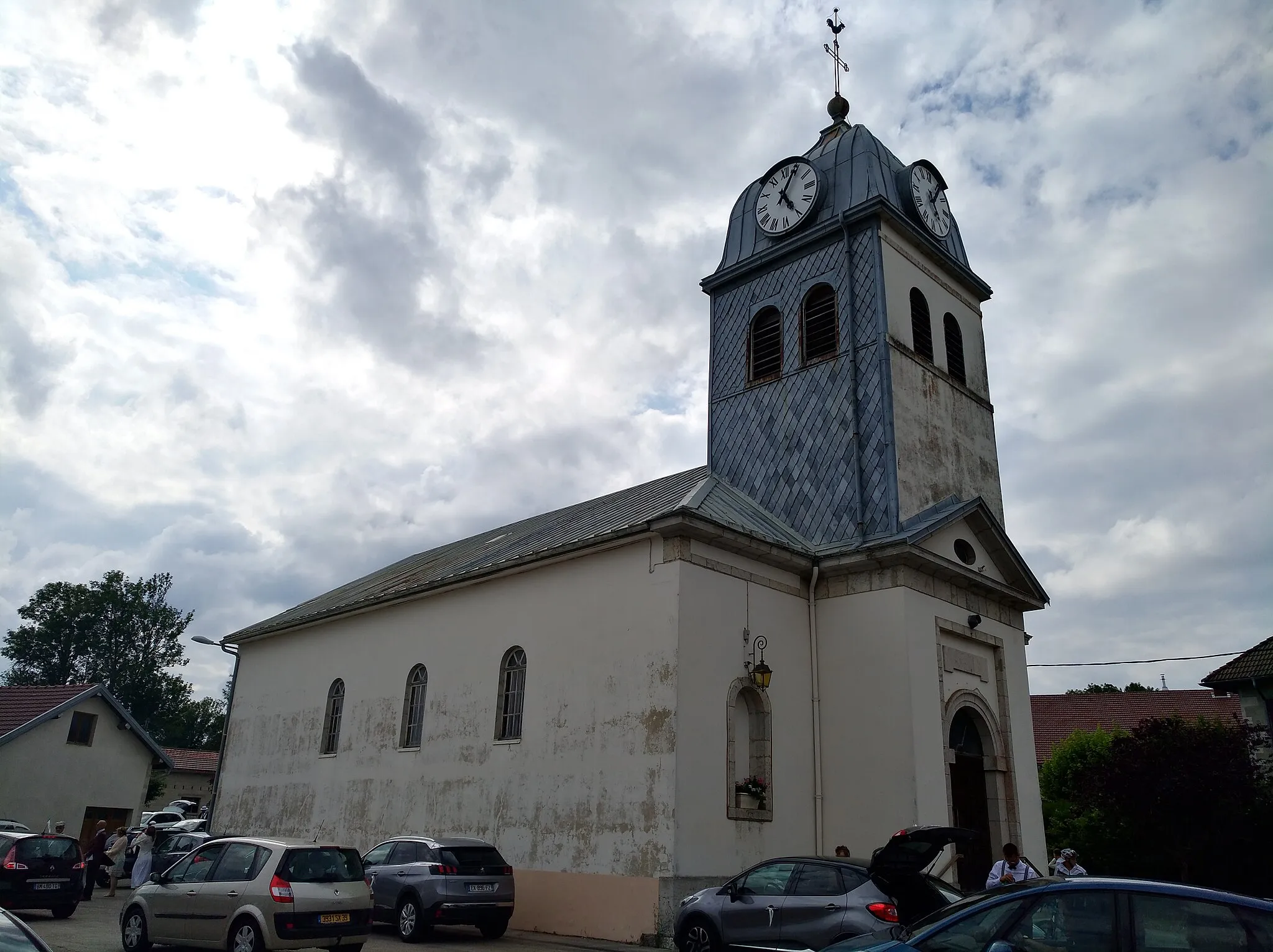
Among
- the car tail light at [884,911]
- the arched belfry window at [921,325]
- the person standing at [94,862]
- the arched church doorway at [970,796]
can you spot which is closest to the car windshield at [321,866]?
the car tail light at [884,911]

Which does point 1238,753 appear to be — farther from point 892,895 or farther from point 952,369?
point 892,895

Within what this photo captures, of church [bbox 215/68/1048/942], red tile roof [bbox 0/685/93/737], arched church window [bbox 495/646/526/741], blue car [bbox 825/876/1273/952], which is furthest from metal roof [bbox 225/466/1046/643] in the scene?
blue car [bbox 825/876/1273/952]

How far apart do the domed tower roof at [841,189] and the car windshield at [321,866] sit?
15.5 metres

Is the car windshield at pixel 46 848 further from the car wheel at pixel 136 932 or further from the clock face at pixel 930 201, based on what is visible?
the clock face at pixel 930 201

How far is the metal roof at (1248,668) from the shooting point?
2294 cm

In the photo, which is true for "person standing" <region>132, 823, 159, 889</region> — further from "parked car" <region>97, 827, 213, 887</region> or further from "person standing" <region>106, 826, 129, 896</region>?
"person standing" <region>106, 826, 129, 896</region>

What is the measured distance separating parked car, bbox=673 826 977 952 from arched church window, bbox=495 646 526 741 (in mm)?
6941

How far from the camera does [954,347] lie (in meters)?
21.5

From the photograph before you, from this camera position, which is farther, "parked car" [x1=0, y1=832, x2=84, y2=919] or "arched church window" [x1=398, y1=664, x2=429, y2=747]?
"arched church window" [x1=398, y1=664, x2=429, y2=747]

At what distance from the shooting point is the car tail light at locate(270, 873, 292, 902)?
10266 millimetres

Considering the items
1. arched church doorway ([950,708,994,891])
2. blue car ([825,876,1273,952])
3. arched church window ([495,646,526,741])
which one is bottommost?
blue car ([825,876,1273,952])

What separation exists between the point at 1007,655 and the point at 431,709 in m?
11.5

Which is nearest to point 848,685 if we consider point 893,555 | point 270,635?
point 893,555

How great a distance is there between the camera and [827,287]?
66.7ft
